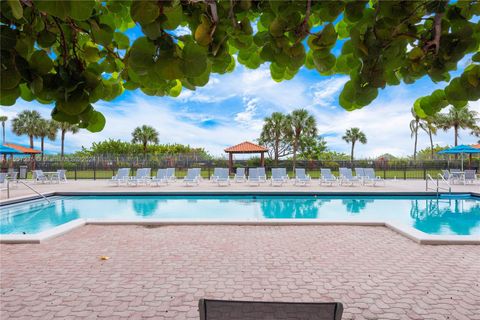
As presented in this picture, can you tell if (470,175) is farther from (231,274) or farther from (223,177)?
(231,274)

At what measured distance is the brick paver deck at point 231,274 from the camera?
339cm

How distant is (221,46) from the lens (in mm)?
1062

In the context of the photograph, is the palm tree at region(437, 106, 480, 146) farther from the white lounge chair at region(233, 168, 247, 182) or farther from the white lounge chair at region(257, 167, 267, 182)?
the white lounge chair at region(233, 168, 247, 182)

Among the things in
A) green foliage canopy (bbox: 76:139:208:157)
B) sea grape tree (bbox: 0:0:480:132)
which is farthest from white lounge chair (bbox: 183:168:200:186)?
green foliage canopy (bbox: 76:139:208:157)

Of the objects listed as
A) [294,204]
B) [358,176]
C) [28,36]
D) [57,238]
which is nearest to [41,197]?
[57,238]

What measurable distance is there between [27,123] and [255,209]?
51.0 metres

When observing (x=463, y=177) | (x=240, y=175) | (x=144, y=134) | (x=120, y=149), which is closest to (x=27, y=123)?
(x=120, y=149)

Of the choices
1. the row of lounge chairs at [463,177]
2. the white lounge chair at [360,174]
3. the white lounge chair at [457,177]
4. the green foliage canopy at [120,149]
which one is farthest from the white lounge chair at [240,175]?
the green foliage canopy at [120,149]

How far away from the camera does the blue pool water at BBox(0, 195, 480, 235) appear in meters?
9.75

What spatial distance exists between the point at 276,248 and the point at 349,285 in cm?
178

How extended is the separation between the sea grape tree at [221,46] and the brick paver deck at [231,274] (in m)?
2.96

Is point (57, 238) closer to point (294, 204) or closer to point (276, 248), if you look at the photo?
point (276, 248)

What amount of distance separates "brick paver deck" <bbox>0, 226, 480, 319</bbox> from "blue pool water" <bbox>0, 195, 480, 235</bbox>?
11.4ft

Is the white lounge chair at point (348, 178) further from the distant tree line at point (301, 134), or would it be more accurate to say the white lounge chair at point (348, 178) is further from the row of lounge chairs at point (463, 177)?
Result: the distant tree line at point (301, 134)
